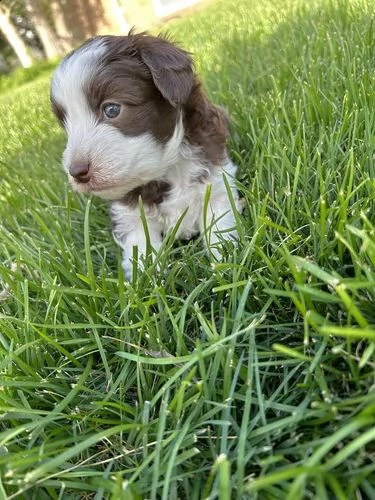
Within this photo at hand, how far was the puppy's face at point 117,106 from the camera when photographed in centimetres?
204

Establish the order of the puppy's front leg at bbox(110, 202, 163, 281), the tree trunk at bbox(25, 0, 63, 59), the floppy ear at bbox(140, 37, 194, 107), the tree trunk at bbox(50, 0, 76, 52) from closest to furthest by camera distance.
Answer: the floppy ear at bbox(140, 37, 194, 107), the puppy's front leg at bbox(110, 202, 163, 281), the tree trunk at bbox(25, 0, 63, 59), the tree trunk at bbox(50, 0, 76, 52)

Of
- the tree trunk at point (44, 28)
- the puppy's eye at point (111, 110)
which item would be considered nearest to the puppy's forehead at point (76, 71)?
the puppy's eye at point (111, 110)

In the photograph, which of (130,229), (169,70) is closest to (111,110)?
(169,70)

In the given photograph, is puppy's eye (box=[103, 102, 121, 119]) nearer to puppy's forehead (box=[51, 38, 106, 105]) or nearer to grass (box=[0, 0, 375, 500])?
puppy's forehead (box=[51, 38, 106, 105])

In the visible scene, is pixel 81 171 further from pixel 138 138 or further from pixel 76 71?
pixel 76 71

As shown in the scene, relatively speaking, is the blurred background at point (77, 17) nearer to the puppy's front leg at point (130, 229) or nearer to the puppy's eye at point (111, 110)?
the puppy's front leg at point (130, 229)

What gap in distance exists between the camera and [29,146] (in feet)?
15.7

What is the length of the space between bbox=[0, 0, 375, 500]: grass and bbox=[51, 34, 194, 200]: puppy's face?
1.23 ft

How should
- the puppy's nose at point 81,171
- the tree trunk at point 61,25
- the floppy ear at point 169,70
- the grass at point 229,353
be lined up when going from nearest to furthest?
the grass at point 229,353 < the puppy's nose at point 81,171 < the floppy ear at point 169,70 < the tree trunk at point 61,25

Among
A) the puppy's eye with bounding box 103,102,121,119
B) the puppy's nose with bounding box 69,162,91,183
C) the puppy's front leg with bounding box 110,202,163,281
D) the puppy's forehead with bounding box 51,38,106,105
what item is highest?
the puppy's forehead with bounding box 51,38,106,105

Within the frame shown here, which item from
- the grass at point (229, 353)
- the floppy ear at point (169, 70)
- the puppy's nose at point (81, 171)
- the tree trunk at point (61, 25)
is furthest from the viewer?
the tree trunk at point (61, 25)

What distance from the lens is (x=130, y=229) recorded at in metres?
2.38

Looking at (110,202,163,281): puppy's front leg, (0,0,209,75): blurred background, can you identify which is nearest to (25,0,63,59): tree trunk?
(0,0,209,75): blurred background

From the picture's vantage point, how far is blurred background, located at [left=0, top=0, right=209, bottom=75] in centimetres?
1474
